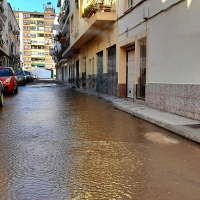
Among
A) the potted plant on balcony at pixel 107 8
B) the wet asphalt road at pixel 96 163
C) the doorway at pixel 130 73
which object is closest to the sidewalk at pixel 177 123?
the wet asphalt road at pixel 96 163

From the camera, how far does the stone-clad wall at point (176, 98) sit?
810cm

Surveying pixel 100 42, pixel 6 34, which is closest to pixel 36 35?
pixel 6 34

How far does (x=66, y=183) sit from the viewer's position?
369 cm

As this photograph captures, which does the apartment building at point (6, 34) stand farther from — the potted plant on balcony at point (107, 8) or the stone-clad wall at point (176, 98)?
the stone-clad wall at point (176, 98)

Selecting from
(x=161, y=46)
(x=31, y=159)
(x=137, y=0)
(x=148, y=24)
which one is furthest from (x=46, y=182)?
(x=137, y=0)

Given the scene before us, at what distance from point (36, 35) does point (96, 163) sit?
10887 centimetres

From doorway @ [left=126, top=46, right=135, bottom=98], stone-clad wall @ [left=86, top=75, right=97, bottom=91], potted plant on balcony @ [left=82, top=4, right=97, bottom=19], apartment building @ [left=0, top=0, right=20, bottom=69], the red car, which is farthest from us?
apartment building @ [left=0, top=0, right=20, bottom=69]

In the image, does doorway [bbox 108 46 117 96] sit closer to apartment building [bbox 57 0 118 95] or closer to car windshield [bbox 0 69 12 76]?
apartment building [bbox 57 0 118 95]

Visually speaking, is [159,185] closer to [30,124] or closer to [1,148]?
[1,148]

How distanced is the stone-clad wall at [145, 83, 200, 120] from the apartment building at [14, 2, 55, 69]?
10010cm

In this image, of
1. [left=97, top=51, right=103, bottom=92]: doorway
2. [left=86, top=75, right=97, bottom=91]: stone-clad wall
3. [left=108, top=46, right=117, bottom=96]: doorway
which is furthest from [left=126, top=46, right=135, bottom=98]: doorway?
[left=86, top=75, right=97, bottom=91]: stone-clad wall

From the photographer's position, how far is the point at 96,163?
14.9ft

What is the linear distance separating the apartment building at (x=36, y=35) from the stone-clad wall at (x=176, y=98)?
100 metres

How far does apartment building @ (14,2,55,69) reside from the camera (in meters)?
107
